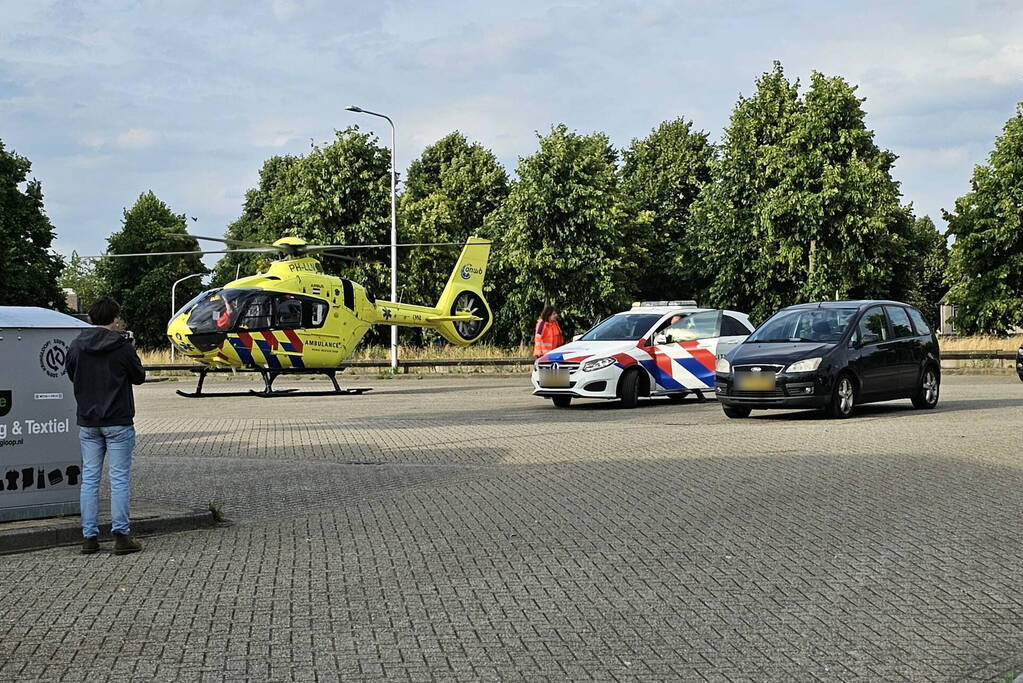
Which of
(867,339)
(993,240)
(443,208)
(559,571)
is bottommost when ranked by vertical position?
(559,571)

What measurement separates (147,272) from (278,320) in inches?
2310

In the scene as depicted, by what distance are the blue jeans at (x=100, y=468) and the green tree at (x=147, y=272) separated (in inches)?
2871

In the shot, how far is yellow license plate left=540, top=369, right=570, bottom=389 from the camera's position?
797 inches

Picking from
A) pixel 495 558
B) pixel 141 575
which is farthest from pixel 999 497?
pixel 141 575

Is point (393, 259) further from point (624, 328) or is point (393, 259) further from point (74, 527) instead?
point (74, 527)

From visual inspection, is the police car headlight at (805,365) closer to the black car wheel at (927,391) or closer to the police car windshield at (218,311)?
the black car wheel at (927,391)

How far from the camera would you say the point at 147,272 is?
81062 mm

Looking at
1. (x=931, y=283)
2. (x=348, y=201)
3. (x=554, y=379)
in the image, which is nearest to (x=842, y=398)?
(x=554, y=379)

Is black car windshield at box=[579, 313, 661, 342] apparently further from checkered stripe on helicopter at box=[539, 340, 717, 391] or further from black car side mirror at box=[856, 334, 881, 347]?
black car side mirror at box=[856, 334, 881, 347]

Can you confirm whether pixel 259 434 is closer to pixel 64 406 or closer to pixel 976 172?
pixel 64 406

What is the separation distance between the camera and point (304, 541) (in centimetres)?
840

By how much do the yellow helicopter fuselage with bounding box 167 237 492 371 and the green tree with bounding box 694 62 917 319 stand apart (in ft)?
80.1

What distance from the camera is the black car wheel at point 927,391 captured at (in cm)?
1872

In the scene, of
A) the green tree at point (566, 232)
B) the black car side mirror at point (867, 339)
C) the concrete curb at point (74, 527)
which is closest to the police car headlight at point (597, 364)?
the black car side mirror at point (867, 339)
